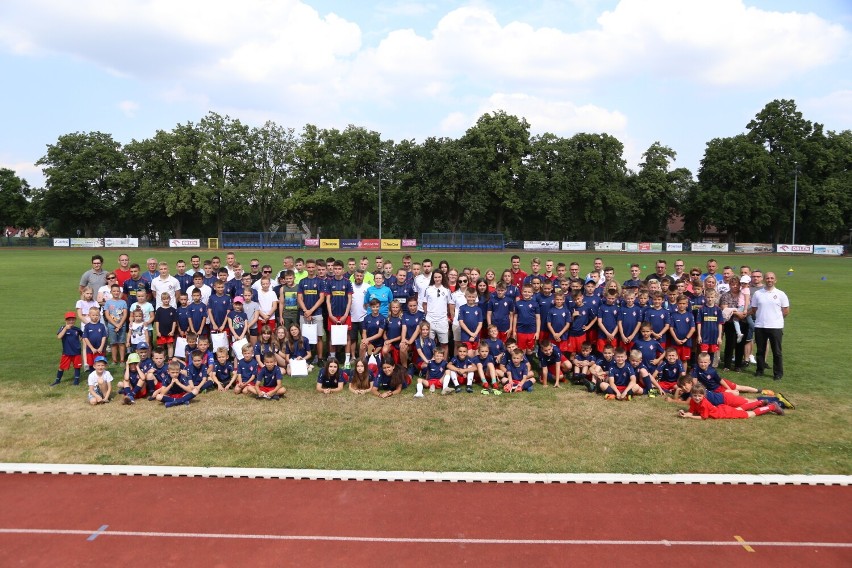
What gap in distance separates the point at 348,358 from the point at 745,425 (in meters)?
6.43

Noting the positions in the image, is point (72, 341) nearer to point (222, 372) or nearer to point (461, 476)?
point (222, 372)

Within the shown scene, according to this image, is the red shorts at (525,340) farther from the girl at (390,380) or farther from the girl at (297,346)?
the girl at (297,346)

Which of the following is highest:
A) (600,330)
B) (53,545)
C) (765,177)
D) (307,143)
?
(307,143)

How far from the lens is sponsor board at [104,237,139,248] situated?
56625 mm

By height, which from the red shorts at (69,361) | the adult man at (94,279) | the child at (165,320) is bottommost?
the red shorts at (69,361)

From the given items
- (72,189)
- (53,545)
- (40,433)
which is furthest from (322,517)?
(72,189)

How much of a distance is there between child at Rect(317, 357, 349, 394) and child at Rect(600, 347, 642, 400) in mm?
4399

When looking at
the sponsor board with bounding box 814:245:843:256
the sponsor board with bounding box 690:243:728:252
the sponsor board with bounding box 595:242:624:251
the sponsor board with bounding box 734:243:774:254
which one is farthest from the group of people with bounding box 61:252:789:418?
the sponsor board with bounding box 814:245:843:256

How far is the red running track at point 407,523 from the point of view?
4.47m

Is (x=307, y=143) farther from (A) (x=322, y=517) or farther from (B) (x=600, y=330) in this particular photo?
(A) (x=322, y=517)

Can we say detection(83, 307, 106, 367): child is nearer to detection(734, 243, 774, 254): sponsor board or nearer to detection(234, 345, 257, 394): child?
detection(234, 345, 257, 394): child

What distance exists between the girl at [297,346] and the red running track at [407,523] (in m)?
4.30

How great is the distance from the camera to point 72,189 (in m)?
59.0

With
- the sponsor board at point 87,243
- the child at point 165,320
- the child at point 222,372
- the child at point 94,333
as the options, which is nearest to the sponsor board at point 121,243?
the sponsor board at point 87,243
